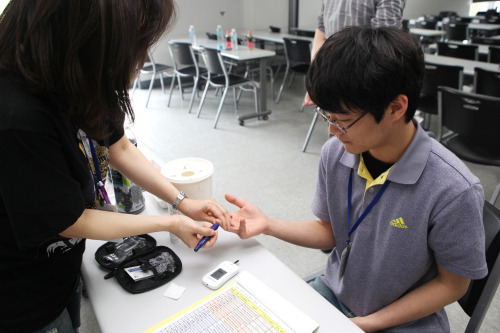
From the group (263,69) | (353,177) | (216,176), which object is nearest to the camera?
(353,177)

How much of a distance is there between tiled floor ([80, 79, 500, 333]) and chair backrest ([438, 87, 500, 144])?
0.69 m

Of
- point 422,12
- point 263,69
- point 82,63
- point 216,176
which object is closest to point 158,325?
point 82,63

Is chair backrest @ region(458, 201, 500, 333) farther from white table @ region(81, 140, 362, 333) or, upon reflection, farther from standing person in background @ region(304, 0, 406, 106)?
standing person in background @ region(304, 0, 406, 106)

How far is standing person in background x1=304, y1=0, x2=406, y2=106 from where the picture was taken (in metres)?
2.34

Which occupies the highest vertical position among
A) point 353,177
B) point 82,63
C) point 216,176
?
point 82,63

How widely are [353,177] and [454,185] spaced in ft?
0.86

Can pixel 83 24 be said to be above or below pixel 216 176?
above

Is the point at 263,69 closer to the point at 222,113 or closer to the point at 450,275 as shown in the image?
the point at 222,113

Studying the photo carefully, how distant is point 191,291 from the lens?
2.76 feet

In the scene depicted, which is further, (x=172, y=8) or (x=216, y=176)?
(x=216, y=176)

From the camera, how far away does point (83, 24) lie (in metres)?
0.57

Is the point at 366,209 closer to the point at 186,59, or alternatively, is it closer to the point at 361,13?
the point at 361,13

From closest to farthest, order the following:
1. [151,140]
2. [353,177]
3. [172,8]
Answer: [172,8], [353,177], [151,140]

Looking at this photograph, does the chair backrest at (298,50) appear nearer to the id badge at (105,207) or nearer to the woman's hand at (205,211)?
the woman's hand at (205,211)
